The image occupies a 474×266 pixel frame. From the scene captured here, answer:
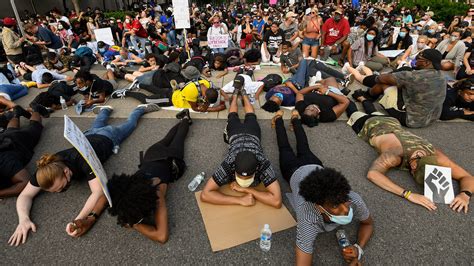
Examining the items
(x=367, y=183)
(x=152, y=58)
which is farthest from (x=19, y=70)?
(x=367, y=183)

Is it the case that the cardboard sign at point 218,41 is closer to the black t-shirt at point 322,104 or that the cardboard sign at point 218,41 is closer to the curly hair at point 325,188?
the black t-shirt at point 322,104

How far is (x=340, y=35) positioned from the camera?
324 inches

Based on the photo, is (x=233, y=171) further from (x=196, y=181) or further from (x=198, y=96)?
(x=198, y=96)

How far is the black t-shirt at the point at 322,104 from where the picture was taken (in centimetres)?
473

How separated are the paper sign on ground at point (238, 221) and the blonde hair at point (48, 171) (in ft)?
5.53

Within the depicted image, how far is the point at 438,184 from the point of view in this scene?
3.12 m

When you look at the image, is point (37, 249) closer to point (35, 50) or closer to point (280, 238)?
point (280, 238)

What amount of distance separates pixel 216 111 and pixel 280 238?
10.6 feet

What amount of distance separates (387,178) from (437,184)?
1.87 feet

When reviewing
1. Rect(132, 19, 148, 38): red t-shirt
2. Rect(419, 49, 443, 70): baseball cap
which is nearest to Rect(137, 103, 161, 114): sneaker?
Rect(419, 49, 443, 70): baseball cap

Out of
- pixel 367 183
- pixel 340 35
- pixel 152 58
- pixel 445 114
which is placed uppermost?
pixel 340 35

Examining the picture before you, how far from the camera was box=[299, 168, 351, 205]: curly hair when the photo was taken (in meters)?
2.08

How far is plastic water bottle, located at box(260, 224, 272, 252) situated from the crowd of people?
349mm

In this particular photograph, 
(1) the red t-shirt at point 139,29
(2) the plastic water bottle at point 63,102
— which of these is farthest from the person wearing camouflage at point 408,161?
(1) the red t-shirt at point 139,29
